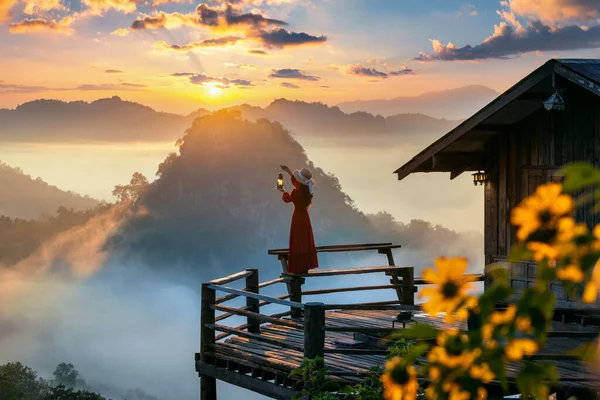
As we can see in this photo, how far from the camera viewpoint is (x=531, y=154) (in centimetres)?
1334

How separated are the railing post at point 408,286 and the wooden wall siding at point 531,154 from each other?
181cm

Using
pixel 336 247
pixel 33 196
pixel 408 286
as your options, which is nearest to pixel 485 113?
pixel 408 286

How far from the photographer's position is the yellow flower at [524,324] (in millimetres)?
2082

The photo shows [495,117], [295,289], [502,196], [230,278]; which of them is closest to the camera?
[495,117]

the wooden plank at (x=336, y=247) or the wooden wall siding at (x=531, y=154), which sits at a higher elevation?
the wooden wall siding at (x=531, y=154)

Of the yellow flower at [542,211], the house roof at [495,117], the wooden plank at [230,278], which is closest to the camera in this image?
the yellow flower at [542,211]

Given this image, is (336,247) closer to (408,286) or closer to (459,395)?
(408,286)

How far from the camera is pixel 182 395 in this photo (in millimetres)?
129500

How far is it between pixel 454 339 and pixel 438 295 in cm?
12

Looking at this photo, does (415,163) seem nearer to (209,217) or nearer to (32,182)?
(209,217)

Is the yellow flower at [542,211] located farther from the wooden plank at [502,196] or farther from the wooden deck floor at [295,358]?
the wooden plank at [502,196]

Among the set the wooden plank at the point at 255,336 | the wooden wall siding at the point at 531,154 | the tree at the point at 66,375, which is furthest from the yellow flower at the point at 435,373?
the tree at the point at 66,375

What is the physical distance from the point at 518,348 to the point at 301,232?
12653 mm

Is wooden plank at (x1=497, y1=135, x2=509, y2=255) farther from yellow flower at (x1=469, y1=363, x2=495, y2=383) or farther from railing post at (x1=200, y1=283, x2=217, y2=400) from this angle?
yellow flower at (x1=469, y1=363, x2=495, y2=383)
